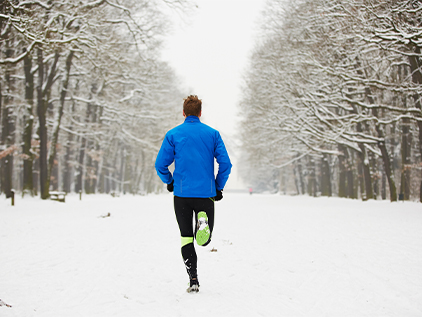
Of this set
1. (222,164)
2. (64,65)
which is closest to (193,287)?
(222,164)

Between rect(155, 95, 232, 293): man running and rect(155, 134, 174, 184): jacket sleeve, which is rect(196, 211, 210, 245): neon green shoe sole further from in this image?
rect(155, 134, 174, 184): jacket sleeve

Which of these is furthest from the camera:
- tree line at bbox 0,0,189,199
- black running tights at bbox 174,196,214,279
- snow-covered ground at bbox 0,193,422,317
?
tree line at bbox 0,0,189,199

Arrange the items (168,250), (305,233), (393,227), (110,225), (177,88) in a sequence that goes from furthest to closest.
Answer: (177,88) < (110,225) < (393,227) < (305,233) < (168,250)

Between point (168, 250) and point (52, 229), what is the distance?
4136 mm

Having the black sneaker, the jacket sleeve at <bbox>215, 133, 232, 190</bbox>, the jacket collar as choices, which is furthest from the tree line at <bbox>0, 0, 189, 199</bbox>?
the black sneaker

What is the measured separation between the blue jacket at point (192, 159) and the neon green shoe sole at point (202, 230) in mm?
227

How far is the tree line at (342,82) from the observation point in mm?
12148

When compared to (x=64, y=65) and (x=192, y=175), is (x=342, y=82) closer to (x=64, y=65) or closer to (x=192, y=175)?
(x=192, y=175)

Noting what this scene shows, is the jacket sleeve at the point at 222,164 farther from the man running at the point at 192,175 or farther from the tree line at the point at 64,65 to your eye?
the tree line at the point at 64,65

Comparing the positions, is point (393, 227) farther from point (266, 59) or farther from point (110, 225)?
point (266, 59)

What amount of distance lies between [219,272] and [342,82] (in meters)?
12.9

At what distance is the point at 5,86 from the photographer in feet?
56.4

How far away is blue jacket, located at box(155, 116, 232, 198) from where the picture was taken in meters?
3.95

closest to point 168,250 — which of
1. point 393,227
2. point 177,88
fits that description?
point 393,227
